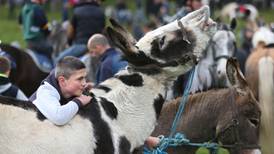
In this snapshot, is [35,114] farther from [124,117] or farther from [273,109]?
[273,109]

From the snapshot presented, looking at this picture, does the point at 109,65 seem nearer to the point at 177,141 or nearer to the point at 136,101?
the point at 177,141

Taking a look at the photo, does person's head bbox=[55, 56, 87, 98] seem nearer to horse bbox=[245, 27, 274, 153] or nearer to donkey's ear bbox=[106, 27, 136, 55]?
donkey's ear bbox=[106, 27, 136, 55]

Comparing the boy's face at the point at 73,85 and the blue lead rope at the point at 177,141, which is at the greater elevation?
the boy's face at the point at 73,85

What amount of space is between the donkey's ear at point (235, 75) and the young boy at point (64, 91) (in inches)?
64.1

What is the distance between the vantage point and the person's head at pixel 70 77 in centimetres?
496

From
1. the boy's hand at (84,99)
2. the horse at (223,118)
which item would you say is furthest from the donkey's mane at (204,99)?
the boy's hand at (84,99)

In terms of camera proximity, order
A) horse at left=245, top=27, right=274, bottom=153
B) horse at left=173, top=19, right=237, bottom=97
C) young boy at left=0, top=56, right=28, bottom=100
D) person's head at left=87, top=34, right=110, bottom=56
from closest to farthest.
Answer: young boy at left=0, top=56, right=28, bottom=100 → horse at left=245, top=27, right=274, bottom=153 → person's head at left=87, top=34, right=110, bottom=56 → horse at left=173, top=19, right=237, bottom=97

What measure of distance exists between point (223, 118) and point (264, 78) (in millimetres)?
5677

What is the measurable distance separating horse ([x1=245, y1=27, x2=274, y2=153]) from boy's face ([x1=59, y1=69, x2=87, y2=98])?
448cm

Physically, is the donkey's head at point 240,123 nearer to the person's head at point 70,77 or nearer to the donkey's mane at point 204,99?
the donkey's mane at point 204,99

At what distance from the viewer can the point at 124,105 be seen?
4.84 m

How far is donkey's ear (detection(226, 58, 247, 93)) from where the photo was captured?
20.7 feet

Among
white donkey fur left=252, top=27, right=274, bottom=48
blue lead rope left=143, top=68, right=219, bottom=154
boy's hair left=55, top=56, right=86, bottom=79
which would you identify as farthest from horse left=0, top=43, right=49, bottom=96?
boy's hair left=55, top=56, right=86, bottom=79

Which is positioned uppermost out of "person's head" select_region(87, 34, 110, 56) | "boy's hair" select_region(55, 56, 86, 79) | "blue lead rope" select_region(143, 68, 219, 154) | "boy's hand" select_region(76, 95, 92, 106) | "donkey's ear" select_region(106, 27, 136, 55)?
"donkey's ear" select_region(106, 27, 136, 55)
